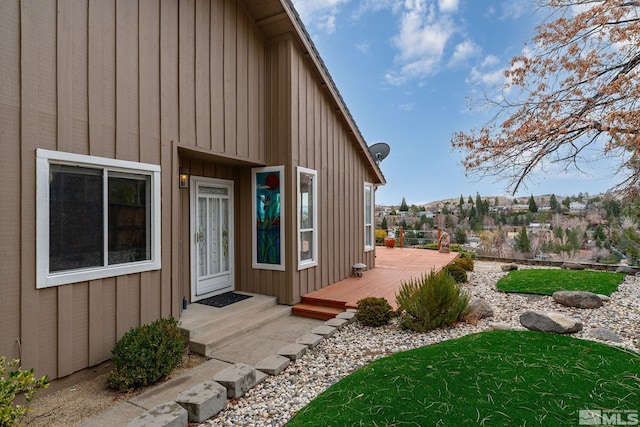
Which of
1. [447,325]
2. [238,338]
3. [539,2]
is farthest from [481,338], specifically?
[539,2]

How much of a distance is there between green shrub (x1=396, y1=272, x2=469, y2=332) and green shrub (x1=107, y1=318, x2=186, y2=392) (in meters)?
3.15

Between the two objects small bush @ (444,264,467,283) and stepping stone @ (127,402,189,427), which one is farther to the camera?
small bush @ (444,264,467,283)

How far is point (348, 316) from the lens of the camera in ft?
17.4

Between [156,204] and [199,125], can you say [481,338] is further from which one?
[199,125]

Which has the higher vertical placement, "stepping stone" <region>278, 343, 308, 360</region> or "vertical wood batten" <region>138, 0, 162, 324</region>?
"vertical wood batten" <region>138, 0, 162, 324</region>

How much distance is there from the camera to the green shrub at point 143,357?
329 centimetres

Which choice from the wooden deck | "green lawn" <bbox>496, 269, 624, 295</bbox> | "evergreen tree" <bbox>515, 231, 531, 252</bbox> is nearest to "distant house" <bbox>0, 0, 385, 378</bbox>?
the wooden deck

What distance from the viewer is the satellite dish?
37.4 ft

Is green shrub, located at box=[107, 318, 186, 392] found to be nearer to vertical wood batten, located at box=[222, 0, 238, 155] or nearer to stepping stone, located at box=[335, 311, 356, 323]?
stepping stone, located at box=[335, 311, 356, 323]

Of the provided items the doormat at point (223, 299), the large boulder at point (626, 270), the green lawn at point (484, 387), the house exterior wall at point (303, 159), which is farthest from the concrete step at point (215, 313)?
the large boulder at point (626, 270)

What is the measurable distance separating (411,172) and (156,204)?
1767cm

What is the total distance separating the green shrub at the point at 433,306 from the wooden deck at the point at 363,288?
2.91 feet

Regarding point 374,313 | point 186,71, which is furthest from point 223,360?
point 186,71

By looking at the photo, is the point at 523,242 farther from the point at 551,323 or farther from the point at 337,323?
the point at 337,323
